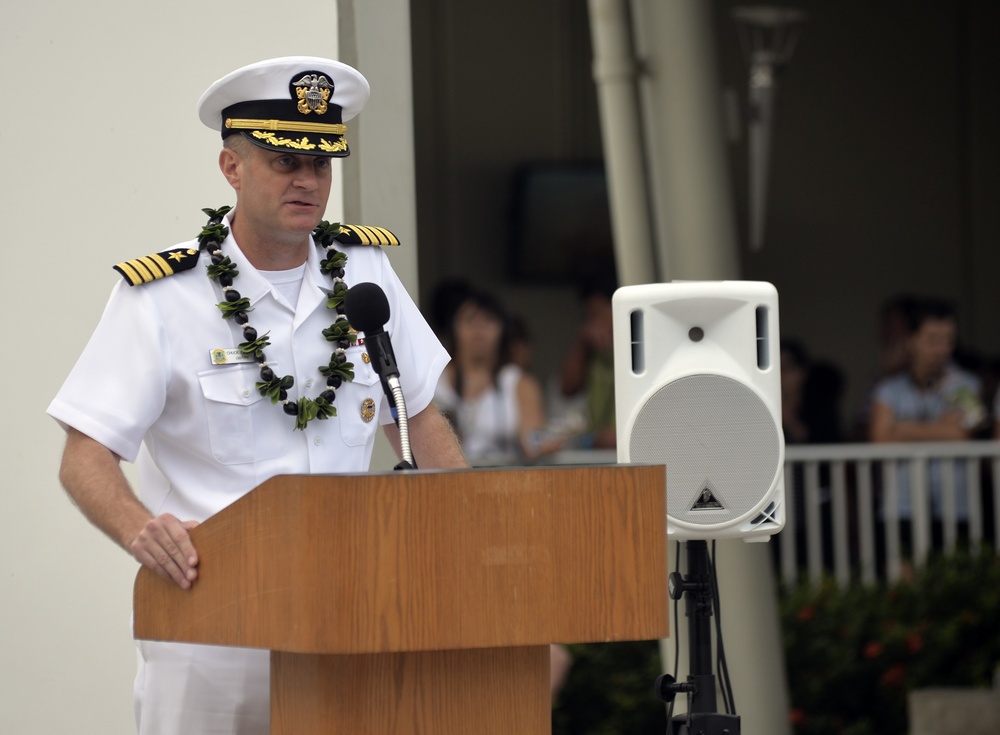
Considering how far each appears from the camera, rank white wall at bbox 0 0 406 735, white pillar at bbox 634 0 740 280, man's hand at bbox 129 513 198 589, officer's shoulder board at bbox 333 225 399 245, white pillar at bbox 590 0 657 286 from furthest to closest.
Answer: white pillar at bbox 590 0 657 286, white pillar at bbox 634 0 740 280, white wall at bbox 0 0 406 735, officer's shoulder board at bbox 333 225 399 245, man's hand at bbox 129 513 198 589

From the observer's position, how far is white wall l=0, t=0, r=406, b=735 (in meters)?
3.96

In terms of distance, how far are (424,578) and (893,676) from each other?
487 centimetres

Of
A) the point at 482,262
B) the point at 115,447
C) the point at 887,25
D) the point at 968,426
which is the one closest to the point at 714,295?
the point at 115,447

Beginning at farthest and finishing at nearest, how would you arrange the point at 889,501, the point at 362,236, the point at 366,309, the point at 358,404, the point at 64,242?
the point at 889,501 < the point at 64,242 < the point at 362,236 < the point at 358,404 < the point at 366,309

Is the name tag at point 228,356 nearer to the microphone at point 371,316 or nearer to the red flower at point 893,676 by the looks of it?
the microphone at point 371,316

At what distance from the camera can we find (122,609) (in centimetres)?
397

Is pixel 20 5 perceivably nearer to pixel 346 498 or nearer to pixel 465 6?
pixel 346 498

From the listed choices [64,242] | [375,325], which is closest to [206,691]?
[375,325]

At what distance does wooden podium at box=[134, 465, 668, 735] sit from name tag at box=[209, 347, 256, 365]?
572mm

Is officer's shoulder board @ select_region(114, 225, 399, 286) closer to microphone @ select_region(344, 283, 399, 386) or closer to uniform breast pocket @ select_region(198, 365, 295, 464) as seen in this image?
uniform breast pocket @ select_region(198, 365, 295, 464)

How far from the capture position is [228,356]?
2857 mm

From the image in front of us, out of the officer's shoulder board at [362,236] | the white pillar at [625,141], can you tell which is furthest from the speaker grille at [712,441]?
the white pillar at [625,141]

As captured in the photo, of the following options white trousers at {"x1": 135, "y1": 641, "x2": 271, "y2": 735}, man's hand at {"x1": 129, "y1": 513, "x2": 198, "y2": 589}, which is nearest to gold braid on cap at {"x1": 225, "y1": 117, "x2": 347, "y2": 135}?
man's hand at {"x1": 129, "y1": 513, "x2": 198, "y2": 589}

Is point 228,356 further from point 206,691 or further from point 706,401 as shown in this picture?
point 706,401
